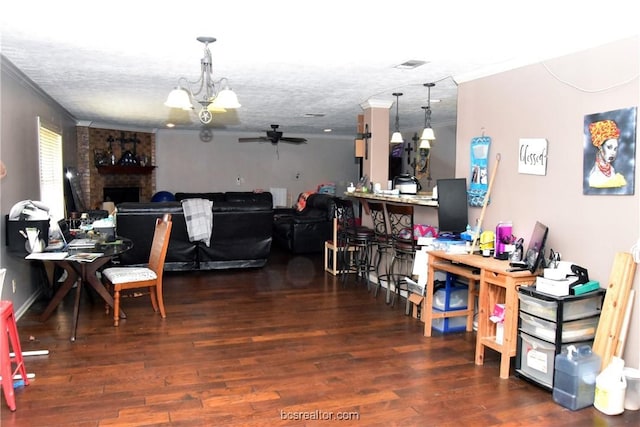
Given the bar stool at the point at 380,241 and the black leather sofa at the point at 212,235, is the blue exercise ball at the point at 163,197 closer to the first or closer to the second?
the black leather sofa at the point at 212,235

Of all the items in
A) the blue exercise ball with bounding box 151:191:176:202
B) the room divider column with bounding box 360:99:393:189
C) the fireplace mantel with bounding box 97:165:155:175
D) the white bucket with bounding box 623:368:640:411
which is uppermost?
the room divider column with bounding box 360:99:393:189

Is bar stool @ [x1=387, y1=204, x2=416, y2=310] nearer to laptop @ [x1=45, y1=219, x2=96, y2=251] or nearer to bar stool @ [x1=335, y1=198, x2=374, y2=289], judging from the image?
bar stool @ [x1=335, y1=198, x2=374, y2=289]

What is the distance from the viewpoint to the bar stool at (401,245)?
15.7 feet

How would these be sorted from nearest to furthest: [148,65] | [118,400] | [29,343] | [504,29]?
[118,400], [504,29], [29,343], [148,65]

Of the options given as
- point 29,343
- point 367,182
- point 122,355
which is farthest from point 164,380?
point 367,182

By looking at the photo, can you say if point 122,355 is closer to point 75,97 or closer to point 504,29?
point 504,29

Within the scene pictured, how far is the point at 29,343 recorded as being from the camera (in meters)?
3.74

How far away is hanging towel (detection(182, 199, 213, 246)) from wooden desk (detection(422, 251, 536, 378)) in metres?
3.15

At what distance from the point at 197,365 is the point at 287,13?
2.33 meters

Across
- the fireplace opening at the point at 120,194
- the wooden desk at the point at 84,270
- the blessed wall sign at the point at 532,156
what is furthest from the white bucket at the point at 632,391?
the fireplace opening at the point at 120,194

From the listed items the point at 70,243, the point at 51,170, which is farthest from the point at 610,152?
the point at 51,170

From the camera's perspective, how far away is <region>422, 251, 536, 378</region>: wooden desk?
3240 mm

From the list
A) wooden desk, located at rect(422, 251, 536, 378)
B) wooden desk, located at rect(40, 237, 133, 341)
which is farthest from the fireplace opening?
wooden desk, located at rect(422, 251, 536, 378)

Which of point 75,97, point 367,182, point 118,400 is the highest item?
point 75,97
